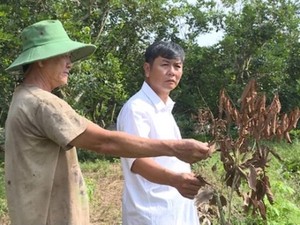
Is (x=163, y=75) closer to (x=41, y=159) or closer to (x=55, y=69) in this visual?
(x=55, y=69)

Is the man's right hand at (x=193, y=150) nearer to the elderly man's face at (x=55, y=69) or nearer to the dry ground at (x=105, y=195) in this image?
the elderly man's face at (x=55, y=69)

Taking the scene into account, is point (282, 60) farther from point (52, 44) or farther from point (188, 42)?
point (52, 44)

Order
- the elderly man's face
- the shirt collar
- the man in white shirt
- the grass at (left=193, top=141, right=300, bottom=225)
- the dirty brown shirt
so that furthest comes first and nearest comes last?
the grass at (left=193, top=141, right=300, bottom=225) < the shirt collar < the man in white shirt < the elderly man's face < the dirty brown shirt

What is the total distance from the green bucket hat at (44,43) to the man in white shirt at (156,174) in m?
0.37

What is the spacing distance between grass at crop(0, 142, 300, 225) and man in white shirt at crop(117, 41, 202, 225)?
0.88 meters

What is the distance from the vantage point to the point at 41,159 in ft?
6.37

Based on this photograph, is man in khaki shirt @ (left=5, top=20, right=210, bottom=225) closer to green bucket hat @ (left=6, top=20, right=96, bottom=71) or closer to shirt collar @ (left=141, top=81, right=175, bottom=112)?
green bucket hat @ (left=6, top=20, right=96, bottom=71)

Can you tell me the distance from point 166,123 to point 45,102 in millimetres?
610

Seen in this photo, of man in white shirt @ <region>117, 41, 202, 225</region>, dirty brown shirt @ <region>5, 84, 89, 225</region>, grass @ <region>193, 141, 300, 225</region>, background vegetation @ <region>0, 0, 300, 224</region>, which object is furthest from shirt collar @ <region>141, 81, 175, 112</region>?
background vegetation @ <region>0, 0, 300, 224</region>

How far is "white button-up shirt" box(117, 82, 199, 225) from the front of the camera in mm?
2219

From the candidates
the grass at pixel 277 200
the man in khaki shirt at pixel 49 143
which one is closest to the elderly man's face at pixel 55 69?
the man in khaki shirt at pixel 49 143

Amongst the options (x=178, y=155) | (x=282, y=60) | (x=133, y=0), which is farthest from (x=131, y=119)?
(x=282, y=60)

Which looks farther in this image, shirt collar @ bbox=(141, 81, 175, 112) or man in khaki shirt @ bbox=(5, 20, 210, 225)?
shirt collar @ bbox=(141, 81, 175, 112)

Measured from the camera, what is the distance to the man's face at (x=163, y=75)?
242 centimetres
